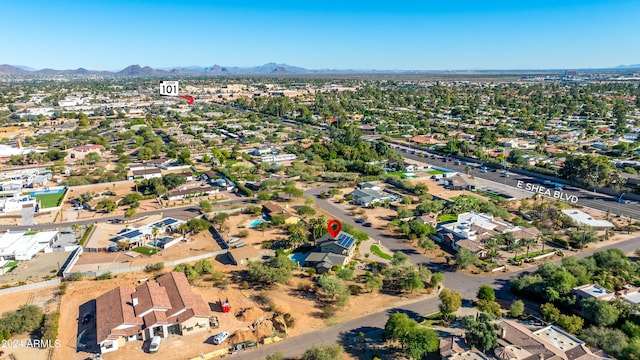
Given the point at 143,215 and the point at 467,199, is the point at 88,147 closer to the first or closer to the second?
the point at 143,215

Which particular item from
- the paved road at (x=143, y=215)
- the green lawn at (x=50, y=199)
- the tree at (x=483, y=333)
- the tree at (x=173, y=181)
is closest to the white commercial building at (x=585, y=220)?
the tree at (x=483, y=333)

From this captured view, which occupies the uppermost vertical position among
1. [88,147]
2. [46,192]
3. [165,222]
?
[88,147]

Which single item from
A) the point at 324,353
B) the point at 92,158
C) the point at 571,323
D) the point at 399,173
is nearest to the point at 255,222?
the point at 324,353

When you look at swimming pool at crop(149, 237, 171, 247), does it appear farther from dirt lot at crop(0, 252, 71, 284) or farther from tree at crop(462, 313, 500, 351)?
tree at crop(462, 313, 500, 351)

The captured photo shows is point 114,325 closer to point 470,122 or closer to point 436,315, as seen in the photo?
point 436,315

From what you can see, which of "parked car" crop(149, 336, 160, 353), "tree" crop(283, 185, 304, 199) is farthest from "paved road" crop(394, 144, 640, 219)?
"parked car" crop(149, 336, 160, 353)

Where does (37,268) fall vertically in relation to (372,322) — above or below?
below

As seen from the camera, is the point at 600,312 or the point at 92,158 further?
the point at 92,158

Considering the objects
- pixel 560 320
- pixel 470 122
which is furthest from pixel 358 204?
pixel 470 122
